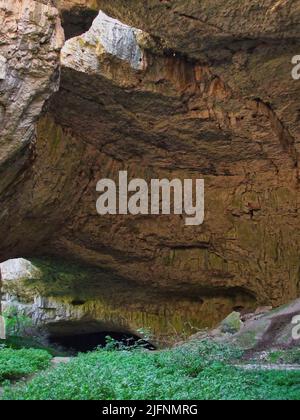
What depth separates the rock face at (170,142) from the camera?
26.2ft

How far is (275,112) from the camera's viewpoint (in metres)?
10.1

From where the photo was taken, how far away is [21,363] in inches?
258

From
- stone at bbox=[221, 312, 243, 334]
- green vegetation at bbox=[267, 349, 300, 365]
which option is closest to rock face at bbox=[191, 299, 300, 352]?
green vegetation at bbox=[267, 349, 300, 365]

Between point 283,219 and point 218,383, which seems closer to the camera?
point 218,383

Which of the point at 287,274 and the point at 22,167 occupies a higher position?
the point at 22,167

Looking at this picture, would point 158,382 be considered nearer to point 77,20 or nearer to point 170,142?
point 77,20

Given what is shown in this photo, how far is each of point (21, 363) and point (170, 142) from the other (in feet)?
19.8

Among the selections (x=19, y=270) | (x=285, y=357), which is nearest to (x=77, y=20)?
(x=285, y=357)

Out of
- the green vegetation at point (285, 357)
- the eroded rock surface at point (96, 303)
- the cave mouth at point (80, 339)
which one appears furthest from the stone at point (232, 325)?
the cave mouth at point (80, 339)

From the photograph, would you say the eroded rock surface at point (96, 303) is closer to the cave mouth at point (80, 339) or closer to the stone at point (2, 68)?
the cave mouth at point (80, 339)

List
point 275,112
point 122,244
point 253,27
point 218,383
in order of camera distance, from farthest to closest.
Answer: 1. point 122,244
2. point 275,112
3. point 253,27
4. point 218,383

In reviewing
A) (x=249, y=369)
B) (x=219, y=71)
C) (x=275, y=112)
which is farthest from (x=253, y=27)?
(x=249, y=369)
